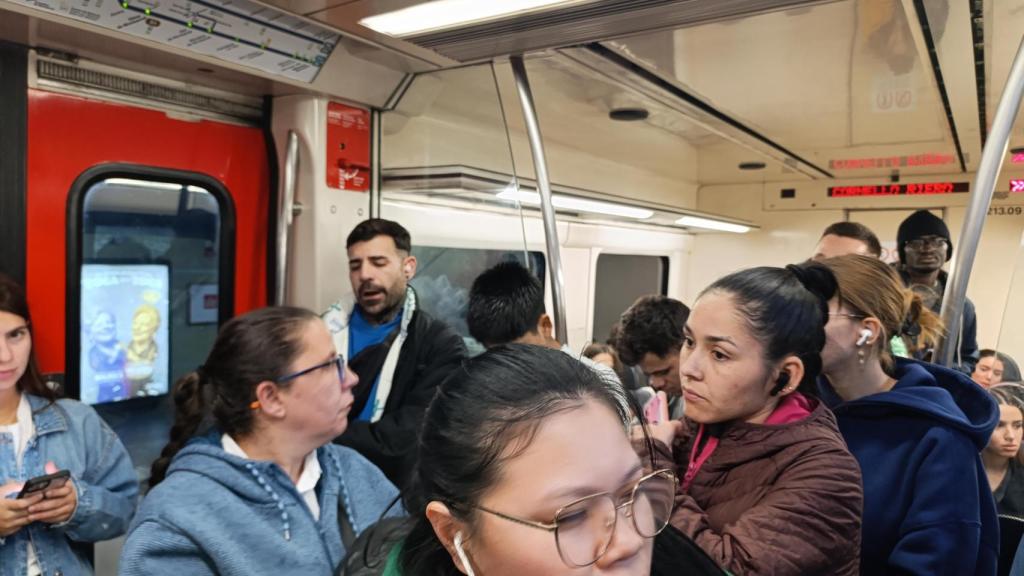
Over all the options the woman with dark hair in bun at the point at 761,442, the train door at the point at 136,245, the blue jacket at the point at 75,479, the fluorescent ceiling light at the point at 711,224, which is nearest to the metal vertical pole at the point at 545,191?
the train door at the point at 136,245

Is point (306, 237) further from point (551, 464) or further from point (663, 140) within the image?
point (663, 140)

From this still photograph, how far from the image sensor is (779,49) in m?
2.71

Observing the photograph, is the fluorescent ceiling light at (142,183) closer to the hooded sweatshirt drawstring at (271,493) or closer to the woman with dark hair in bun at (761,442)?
the hooded sweatshirt drawstring at (271,493)

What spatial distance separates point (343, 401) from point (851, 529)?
119 centimetres

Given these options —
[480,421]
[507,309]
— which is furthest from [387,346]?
[480,421]

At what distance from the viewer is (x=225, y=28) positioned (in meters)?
2.13

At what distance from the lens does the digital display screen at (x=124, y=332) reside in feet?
7.74

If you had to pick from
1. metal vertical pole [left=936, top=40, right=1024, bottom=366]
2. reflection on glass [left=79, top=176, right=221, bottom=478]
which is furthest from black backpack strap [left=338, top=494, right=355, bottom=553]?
metal vertical pole [left=936, top=40, right=1024, bottom=366]

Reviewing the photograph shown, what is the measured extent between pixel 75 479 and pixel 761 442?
1.88m

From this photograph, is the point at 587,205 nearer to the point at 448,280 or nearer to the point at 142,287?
the point at 448,280

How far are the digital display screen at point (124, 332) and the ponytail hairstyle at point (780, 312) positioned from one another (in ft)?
7.13

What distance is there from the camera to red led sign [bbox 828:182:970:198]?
5.04m

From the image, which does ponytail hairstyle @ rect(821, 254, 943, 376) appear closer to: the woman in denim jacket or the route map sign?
the route map sign

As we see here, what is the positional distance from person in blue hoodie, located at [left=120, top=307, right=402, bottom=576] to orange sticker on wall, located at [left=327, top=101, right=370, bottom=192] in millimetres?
1279
